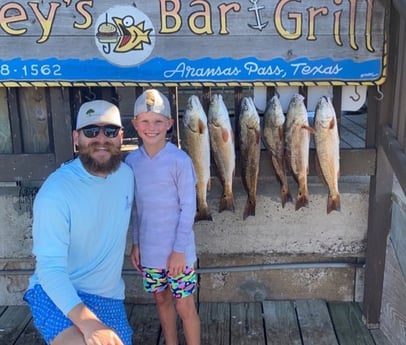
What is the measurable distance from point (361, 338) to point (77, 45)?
2323mm

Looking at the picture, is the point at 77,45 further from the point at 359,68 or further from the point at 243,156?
the point at 359,68

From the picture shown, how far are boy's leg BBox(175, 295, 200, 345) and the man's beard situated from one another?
2.57ft

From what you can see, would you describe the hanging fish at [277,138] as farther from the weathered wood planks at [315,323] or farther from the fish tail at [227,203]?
the weathered wood planks at [315,323]

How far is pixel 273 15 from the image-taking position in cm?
297

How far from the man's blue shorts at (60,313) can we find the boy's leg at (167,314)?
1.02ft

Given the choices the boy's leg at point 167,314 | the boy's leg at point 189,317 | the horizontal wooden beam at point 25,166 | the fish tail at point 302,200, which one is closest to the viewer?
the boy's leg at point 189,317

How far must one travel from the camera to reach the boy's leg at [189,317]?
9.18 ft

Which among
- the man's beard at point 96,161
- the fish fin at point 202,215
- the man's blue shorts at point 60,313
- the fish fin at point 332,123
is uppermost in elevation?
the fish fin at point 332,123

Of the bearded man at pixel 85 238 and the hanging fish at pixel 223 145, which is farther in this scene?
Result: the hanging fish at pixel 223 145

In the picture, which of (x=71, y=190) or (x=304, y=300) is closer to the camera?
(x=71, y=190)

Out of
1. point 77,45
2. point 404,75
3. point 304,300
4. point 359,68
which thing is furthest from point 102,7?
point 304,300

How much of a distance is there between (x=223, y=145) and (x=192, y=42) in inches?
23.1

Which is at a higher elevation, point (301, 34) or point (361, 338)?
point (301, 34)

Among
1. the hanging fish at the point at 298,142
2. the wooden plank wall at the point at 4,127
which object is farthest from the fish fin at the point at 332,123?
the wooden plank wall at the point at 4,127
